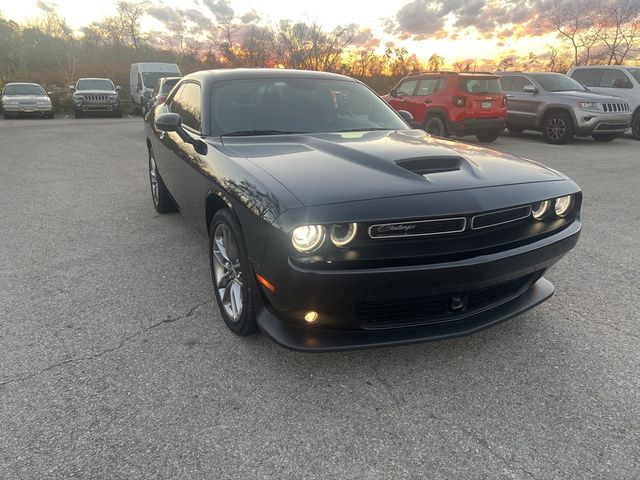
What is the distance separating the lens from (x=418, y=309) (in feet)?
7.53

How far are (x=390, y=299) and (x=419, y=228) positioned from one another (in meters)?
0.35

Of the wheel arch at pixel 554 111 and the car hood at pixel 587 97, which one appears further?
the wheel arch at pixel 554 111

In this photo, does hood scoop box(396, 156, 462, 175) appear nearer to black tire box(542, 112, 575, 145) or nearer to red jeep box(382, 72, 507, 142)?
red jeep box(382, 72, 507, 142)

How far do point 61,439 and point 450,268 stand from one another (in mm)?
1831

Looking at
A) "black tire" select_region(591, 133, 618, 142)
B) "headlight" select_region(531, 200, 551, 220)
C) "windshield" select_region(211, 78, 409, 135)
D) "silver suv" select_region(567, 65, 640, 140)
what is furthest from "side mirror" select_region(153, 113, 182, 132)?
"silver suv" select_region(567, 65, 640, 140)

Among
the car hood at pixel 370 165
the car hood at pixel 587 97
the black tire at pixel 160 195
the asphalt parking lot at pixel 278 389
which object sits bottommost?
the asphalt parking lot at pixel 278 389

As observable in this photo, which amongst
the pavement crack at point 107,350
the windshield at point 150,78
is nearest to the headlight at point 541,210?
the pavement crack at point 107,350

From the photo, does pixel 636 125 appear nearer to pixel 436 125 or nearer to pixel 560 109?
pixel 560 109

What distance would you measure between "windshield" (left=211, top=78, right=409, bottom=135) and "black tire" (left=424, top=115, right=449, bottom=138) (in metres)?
7.00

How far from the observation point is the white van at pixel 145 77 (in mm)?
18047

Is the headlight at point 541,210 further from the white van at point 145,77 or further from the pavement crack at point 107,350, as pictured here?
the white van at point 145,77

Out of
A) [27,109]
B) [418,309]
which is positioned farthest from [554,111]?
[27,109]

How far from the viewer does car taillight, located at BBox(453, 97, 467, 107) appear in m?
10.3

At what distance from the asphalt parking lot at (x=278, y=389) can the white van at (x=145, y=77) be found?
15.7m
